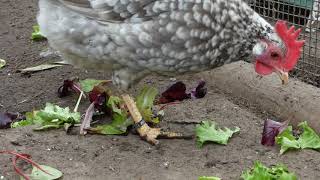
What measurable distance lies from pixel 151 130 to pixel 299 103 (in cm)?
100

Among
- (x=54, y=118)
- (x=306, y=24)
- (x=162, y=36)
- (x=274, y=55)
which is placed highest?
(x=162, y=36)

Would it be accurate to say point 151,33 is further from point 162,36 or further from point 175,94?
point 175,94

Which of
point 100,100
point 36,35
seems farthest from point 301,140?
point 36,35

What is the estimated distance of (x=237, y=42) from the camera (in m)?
3.45

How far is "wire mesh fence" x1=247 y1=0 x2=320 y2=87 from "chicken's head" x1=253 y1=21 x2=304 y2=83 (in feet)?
3.56

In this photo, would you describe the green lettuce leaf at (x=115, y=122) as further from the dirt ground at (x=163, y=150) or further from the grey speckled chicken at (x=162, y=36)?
the grey speckled chicken at (x=162, y=36)

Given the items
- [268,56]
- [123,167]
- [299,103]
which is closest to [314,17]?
[299,103]

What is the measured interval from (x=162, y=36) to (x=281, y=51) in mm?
671

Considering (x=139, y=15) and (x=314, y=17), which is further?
(x=314, y=17)

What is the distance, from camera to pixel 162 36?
3293mm

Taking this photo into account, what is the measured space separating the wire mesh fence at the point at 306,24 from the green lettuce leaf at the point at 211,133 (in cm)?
126

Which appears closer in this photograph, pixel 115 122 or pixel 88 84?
pixel 115 122

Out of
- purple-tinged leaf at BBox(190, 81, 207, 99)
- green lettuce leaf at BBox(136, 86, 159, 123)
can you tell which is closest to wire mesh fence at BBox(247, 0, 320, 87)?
purple-tinged leaf at BBox(190, 81, 207, 99)

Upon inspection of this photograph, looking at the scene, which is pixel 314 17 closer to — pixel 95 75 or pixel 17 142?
→ pixel 95 75
